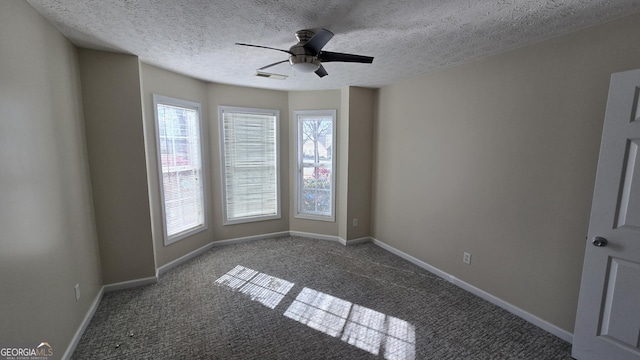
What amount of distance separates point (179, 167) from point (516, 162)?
3702mm

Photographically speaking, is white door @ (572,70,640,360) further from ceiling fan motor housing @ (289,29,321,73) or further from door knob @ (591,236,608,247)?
ceiling fan motor housing @ (289,29,321,73)

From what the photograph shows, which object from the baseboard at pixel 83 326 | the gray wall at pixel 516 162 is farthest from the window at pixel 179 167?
the gray wall at pixel 516 162

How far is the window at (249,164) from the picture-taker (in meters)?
3.89

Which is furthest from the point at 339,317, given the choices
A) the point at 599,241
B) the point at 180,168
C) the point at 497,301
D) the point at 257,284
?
the point at 180,168

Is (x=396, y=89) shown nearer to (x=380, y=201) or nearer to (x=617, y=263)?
(x=380, y=201)

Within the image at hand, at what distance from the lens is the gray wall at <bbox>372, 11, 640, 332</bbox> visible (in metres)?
1.92

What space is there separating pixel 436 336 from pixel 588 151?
5.96ft

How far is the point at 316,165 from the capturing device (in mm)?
4223

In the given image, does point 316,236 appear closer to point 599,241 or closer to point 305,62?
point 305,62

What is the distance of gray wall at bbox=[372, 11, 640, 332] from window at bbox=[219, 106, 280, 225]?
2.09 meters

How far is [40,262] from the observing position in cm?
162

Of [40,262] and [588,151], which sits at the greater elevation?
[588,151]

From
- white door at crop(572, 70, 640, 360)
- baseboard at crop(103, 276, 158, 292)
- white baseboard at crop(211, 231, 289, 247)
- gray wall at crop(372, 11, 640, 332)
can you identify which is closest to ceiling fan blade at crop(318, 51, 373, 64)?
gray wall at crop(372, 11, 640, 332)

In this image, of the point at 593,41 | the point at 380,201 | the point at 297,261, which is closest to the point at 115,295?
the point at 297,261
